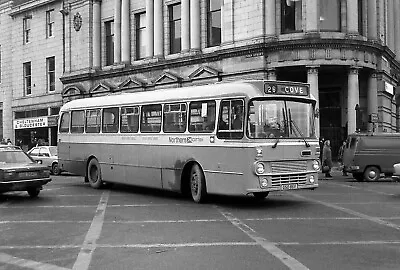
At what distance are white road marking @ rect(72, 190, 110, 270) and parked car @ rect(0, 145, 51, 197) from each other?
2.37 meters

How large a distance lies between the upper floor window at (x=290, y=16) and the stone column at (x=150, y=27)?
34.3ft

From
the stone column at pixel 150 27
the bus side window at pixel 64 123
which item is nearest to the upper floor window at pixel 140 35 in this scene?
the stone column at pixel 150 27

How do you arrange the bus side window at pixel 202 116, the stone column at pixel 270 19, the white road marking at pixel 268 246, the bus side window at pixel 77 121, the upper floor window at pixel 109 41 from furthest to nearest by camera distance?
1. the upper floor window at pixel 109 41
2. the stone column at pixel 270 19
3. the bus side window at pixel 77 121
4. the bus side window at pixel 202 116
5. the white road marking at pixel 268 246

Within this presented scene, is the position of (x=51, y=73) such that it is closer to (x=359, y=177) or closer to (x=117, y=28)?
(x=117, y=28)

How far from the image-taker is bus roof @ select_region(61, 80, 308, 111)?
12367 mm

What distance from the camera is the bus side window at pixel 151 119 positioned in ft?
48.5

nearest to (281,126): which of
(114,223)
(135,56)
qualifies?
(114,223)

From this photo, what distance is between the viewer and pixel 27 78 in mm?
46594

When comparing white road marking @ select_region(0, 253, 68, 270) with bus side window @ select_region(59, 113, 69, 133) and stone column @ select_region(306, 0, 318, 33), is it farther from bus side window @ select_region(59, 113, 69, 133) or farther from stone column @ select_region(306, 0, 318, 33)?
stone column @ select_region(306, 0, 318, 33)

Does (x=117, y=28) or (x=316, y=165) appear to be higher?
(x=117, y=28)

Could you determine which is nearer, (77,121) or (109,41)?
(77,121)

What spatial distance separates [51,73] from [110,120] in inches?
1162

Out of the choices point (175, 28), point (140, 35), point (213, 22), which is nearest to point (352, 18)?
point (213, 22)

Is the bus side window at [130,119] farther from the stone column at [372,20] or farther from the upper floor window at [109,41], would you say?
the upper floor window at [109,41]
